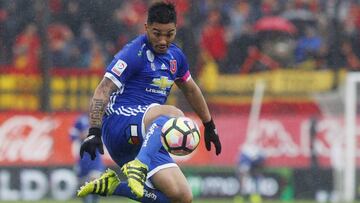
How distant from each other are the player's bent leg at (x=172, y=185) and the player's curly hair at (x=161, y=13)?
1.15 metres

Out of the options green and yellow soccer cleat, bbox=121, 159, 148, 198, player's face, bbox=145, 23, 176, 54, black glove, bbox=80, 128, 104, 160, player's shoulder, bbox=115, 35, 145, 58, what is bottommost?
green and yellow soccer cleat, bbox=121, 159, 148, 198

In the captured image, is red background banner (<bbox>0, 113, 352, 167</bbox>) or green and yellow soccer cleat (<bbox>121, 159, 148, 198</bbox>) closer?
green and yellow soccer cleat (<bbox>121, 159, 148, 198</bbox>)

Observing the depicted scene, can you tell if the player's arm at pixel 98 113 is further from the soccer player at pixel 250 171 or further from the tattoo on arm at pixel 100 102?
the soccer player at pixel 250 171

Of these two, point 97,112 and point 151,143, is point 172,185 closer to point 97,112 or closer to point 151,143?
point 151,143

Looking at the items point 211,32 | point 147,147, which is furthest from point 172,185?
point 211,32

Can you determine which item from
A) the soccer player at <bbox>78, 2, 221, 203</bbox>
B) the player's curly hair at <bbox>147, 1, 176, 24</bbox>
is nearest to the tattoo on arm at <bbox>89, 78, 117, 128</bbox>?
the soccer player at <bbox>78, 2, 221, 203</bbox>

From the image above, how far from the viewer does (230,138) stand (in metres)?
18.5

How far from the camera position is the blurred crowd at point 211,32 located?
18.4 m

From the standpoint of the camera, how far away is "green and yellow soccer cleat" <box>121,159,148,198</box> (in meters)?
9.30

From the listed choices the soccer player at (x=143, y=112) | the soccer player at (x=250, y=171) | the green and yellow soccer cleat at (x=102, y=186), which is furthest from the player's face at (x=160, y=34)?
the soccer player at (x=250, y=171)

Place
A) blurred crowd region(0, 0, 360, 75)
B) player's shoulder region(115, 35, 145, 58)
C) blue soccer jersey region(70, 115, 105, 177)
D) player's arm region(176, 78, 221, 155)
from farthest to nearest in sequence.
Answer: blurred crowd region(0, 0, 360, 75), blue soccer jersey region(70, 115, 105, 177), player's arm region(176, 78, 221, 155), player's shoulder region(115, 35, 145, 58)

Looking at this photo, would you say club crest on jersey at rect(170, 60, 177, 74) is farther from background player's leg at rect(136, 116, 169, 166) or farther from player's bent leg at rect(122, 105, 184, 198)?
background player's leg at rect(136, 116, 169, 166)

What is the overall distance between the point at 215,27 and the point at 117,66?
964cm

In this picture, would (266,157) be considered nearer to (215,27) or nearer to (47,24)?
(215,27)
